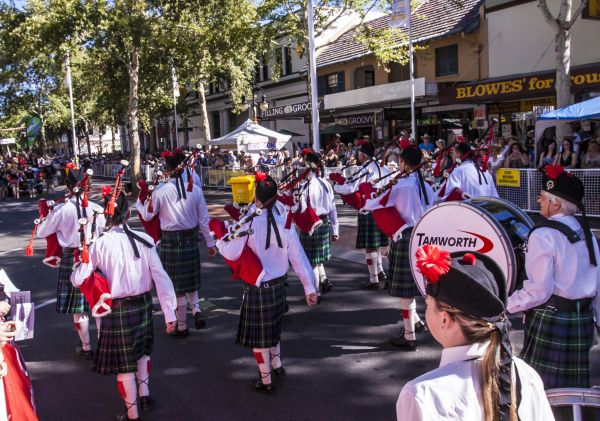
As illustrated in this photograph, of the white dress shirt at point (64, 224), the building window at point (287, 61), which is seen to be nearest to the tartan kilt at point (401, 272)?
the white dress shirt at point (64, 224)

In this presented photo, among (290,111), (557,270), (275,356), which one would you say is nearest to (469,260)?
(557,270)

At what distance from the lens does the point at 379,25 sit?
2634cm

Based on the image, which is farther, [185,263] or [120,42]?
[120,42]

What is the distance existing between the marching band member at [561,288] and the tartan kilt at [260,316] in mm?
1826

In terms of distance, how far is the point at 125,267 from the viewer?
12.7 feet

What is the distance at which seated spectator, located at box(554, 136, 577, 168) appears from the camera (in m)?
11.2

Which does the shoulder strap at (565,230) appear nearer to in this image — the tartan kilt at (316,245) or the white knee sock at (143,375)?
the white knee sock at (143,375)

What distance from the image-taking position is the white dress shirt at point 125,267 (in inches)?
152

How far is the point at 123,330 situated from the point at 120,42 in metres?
17.1

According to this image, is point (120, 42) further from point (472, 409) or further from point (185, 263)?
point (472, 409)

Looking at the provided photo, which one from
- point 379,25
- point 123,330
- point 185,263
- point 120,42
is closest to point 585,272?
point 123,330

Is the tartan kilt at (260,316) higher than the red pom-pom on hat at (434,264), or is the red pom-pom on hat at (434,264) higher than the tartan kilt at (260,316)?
the red pom-pom on hat at (434,264)

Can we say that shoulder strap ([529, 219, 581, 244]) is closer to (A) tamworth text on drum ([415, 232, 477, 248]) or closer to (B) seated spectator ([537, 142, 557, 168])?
(A) tamworth text on drum ([415, 232, 477, 248])

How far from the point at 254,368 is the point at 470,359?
3.68 meters
